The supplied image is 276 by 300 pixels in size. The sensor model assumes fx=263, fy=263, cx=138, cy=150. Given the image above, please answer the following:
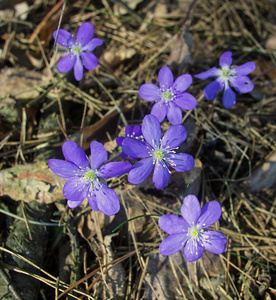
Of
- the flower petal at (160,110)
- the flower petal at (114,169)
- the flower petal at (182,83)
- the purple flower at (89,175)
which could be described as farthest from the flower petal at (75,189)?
the flower petal at (182,83)

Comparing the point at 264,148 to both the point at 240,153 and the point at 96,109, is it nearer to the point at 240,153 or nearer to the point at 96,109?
the point at 240,153

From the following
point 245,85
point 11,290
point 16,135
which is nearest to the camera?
point 11,290

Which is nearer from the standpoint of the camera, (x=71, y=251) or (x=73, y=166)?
(x=73, y=166)

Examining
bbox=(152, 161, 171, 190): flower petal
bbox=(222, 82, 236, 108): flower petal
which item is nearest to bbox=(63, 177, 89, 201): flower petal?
bbox=(152, 161, 171, 190): flower petal

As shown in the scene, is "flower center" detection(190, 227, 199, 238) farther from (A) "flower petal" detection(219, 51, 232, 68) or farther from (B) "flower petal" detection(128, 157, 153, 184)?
(A) "flower petal" detection(219, 51, 232, 68)

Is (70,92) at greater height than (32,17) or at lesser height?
lesser

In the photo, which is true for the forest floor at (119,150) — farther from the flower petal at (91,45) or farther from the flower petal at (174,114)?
the flower petal at (91,45)

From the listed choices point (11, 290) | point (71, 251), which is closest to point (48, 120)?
point (71, 251)
